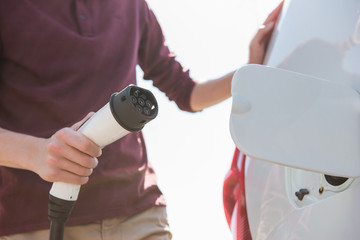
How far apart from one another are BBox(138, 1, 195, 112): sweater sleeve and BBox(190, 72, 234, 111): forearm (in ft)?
0.09

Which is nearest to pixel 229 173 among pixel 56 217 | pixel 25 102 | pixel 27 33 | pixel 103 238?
pixel 103 238

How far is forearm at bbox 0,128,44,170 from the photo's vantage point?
925mm

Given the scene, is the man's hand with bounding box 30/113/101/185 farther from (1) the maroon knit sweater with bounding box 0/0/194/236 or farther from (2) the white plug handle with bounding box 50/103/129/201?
(1) the maroon knit sweater with bounding box 0/0/194/236

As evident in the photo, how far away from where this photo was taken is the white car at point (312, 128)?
643 millimetres

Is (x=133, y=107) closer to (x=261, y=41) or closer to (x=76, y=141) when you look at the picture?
(x=76, y=141)

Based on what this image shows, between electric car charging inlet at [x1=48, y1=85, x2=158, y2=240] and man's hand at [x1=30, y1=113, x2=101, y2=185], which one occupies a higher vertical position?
electric car charging inlet at [x1=48, y1=85, x2=158, y2=240]

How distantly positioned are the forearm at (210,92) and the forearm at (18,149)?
739 millimetres

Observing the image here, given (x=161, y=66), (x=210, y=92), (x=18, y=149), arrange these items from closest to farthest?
(x=18, y=149)
(x=210, y=92)
(x=161, y=66)

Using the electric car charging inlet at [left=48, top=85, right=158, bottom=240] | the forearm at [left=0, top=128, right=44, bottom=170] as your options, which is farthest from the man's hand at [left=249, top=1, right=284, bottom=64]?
the forearm at [left=0, top=128, right=44, bottom=170]

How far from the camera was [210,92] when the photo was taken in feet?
5.06

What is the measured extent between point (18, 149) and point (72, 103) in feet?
0.93

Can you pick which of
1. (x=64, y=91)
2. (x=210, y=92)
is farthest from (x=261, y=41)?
(x=64, y=91)

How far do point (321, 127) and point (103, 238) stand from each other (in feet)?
2.36

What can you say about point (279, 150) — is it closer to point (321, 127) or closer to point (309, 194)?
A: point (321, 127)
